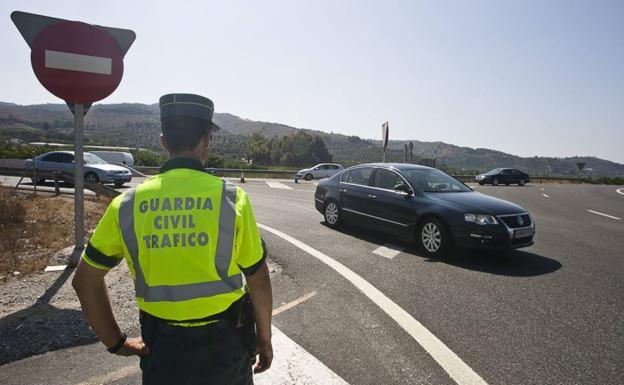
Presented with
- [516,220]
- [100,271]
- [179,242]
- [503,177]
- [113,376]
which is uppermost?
[179,242]

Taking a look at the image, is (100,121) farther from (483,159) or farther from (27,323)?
(27,323)

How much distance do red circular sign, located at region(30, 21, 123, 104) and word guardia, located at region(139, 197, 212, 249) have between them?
3639mm

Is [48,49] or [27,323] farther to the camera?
[48,49]

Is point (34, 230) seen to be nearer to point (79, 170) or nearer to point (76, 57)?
point (79, 170)

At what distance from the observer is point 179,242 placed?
1538 millimetres

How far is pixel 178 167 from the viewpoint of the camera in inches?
66.4

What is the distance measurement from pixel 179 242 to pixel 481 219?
574cm

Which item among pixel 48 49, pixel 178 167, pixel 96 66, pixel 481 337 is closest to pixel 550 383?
pixel 481 337

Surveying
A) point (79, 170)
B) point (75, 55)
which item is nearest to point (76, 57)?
point (75, 55)

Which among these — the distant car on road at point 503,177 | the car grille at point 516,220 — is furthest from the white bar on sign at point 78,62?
the distant car on road at point 503,177

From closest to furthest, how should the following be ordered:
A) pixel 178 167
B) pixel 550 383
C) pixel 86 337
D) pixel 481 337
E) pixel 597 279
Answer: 1. pixel 178 167
2. pixel 550 383
3. pixel 86 337
4. pixel 481 337
5. pixel 597 279

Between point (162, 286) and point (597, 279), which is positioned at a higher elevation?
point (162, 286)

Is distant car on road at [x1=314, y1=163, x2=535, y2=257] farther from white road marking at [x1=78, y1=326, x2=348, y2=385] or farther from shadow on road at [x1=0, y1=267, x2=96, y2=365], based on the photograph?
shadow on road at [x1=0, y1=267, x2=96, y2=365]

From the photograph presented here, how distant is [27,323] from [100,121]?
207m
